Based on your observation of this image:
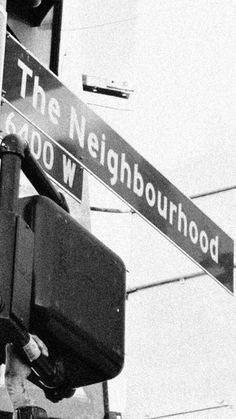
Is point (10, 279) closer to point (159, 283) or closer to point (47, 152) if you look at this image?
point (47, 152)

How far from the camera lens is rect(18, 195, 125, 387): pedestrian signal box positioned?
6.62 feet

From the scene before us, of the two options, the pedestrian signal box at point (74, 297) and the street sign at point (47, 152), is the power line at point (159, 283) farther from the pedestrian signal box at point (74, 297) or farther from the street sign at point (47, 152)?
the pedestrian signal box at point (74, 297)

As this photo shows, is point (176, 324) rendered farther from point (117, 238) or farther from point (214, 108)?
point (214, 108)

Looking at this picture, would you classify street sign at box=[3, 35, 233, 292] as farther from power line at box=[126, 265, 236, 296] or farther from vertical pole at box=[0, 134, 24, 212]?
power line at box=[126, 265, 236, 296]

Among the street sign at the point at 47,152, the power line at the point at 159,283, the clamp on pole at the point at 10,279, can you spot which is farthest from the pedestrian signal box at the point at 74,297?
the power line at the point at 159,283

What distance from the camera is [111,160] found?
3.42 m

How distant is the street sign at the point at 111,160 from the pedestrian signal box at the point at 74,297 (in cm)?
76

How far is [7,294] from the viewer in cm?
192

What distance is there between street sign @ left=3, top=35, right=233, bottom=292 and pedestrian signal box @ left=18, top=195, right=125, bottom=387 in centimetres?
76

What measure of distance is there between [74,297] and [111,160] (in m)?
1.38

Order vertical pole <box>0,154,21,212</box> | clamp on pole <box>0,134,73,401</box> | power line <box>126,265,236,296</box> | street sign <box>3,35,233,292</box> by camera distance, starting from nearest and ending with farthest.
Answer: clamp on pole <box>0,134,73,401</box> < vertical pole <box>0,154,21,212</box> < street sign <box>3,35,233,292</box> < power line <box>126,265,236,296</box>

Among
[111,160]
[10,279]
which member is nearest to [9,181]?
[10,279]

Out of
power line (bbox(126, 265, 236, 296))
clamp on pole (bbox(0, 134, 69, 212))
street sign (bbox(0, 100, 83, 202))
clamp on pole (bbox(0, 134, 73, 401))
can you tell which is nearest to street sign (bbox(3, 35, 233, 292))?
street sign (bbox(0, 100, 83, 202))

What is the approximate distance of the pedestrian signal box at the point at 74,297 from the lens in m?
2.02
